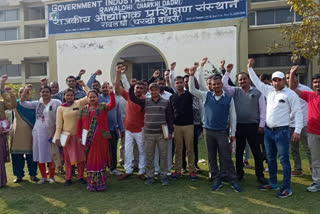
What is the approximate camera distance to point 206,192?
464 cm

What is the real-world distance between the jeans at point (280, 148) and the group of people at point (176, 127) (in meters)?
0.01

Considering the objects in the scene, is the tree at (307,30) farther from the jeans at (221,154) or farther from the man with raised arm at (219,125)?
the jeans at (221,154)

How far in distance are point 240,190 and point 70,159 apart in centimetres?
278

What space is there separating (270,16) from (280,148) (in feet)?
59.6

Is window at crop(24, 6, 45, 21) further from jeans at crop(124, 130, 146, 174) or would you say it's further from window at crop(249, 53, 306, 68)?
jeans at crop(124, 130, 146, 174)

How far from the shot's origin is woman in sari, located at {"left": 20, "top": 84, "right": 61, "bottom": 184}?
5.25 m

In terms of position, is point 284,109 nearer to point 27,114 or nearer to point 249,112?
point 249,112

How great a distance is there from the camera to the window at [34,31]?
31645 millimetres

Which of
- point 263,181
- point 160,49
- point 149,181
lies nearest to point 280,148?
point 263,181

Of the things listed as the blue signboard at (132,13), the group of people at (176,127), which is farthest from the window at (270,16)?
the group of people at (176,127)

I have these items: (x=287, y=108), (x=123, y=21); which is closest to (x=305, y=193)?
(x=287, y=108)

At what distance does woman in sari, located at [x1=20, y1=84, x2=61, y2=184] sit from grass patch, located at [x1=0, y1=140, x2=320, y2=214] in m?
0.54

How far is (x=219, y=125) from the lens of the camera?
465 centimetres

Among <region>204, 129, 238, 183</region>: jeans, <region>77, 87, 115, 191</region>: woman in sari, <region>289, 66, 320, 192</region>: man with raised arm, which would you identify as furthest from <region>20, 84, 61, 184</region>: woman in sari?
<region>289, 66, 320, 192</region>: man with raised arm
